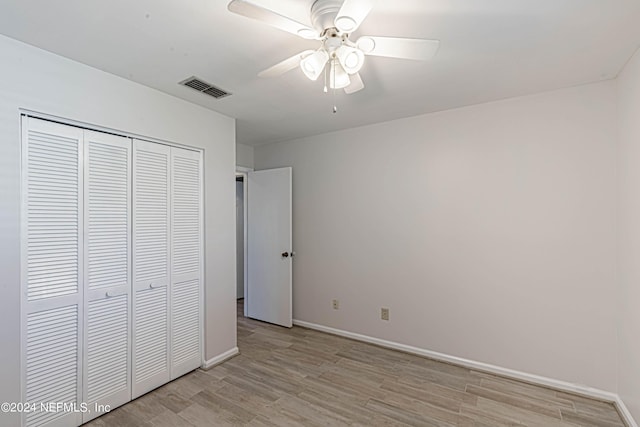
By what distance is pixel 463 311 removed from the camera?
2.90m

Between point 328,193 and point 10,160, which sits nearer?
point 10,160

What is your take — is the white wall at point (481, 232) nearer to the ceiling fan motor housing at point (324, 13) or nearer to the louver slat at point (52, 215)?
the ceiling fan motor housing at point (324, 13)

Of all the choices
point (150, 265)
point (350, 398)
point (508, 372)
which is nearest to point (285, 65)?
point (150, 265)

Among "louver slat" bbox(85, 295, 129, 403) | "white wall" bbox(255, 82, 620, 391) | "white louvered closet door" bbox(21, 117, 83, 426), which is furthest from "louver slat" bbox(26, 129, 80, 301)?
"white wall" bbox(255, 82, 620, 391)

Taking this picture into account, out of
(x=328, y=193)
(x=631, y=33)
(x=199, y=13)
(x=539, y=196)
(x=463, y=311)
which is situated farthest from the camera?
(x=328, y=193)

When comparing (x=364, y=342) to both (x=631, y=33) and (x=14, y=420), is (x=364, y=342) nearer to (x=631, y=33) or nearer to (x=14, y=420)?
(x=14, y=420)

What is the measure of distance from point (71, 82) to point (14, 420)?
2054 mm

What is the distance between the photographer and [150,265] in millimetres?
2461

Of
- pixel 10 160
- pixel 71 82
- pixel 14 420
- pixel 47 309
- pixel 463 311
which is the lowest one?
pixel 14 420

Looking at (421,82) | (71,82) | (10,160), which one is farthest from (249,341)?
(421,82)

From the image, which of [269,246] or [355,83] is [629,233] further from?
[269,246]

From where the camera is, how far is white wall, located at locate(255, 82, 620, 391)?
7.82 feet

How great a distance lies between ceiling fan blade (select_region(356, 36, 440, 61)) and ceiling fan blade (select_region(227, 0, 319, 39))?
24 cm

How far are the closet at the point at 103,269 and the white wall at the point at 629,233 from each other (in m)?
3.27
